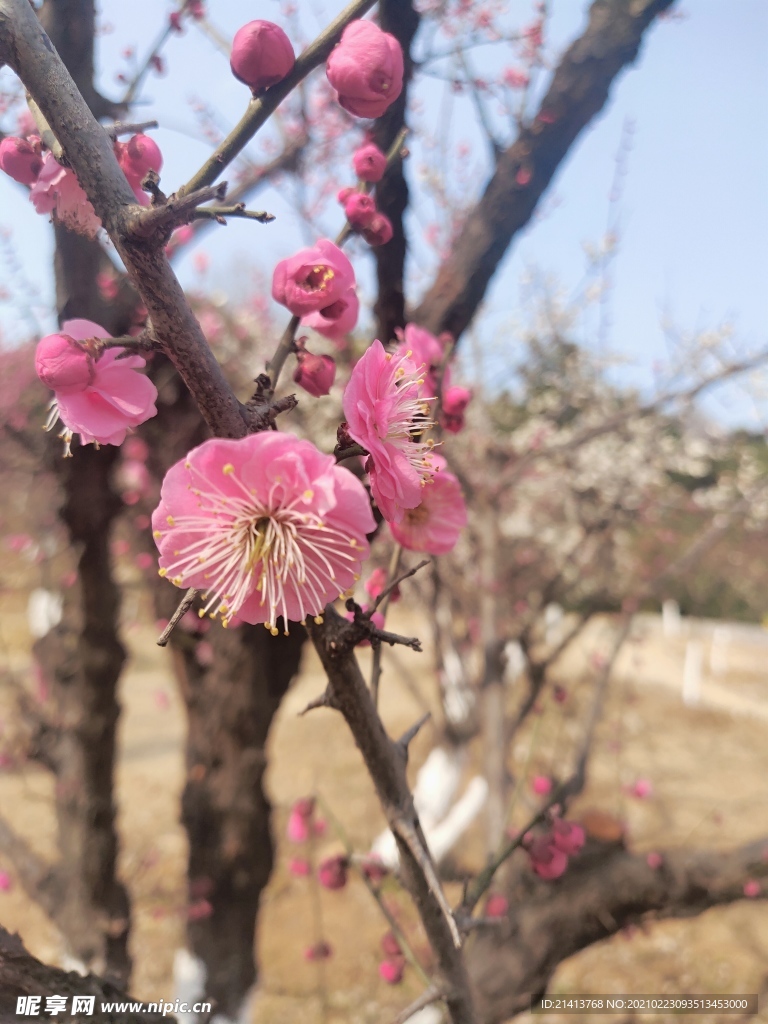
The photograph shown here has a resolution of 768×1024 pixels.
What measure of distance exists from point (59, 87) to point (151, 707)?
8.04 meters

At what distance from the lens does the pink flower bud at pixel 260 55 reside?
0.52 metres

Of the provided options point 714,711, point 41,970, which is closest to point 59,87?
point 41,970

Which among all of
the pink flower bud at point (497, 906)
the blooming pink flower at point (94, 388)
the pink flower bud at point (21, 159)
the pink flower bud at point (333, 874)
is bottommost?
the pink flower bud at point (497, 906)

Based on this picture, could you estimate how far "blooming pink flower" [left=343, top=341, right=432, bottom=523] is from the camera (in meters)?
0.50

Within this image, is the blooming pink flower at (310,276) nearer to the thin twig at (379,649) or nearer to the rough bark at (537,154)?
the thin twig at (379,649)

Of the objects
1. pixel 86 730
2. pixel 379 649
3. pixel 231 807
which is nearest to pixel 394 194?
pixel 379 649

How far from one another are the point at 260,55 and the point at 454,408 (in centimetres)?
51

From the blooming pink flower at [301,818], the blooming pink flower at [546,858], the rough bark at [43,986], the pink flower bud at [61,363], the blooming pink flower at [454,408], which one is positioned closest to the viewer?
the pink flower bud at [61,363]

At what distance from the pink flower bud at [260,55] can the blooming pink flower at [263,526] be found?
12.9 inches

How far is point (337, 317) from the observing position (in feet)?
2.22

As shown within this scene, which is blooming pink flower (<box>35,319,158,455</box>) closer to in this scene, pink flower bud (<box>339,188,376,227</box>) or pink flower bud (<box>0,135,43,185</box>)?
pink flower bud (<box>0,135,43,185</box>)

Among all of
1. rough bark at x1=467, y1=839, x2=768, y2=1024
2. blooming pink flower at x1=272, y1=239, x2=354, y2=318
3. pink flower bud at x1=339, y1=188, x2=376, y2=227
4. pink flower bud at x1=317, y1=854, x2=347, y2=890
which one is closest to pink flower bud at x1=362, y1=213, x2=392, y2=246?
pink flower bud at x1=339, y1=188, x2=376, y2=227

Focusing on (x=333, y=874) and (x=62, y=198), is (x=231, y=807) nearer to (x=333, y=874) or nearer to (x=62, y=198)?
(x=333, y=874)

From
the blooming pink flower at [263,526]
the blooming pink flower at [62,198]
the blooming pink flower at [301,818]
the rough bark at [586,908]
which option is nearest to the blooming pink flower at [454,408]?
the blooming pink flower at [263,526]
